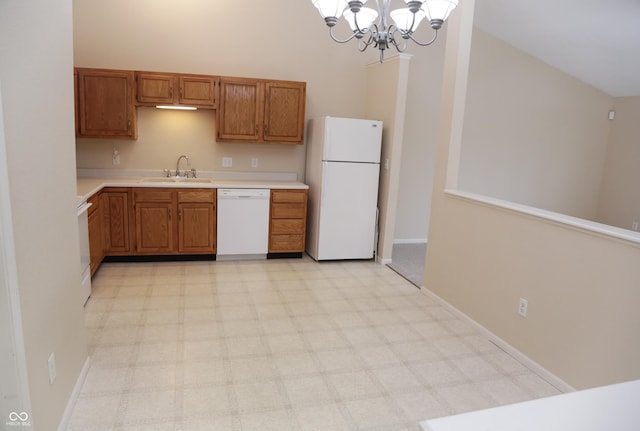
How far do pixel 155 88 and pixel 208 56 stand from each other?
740 mm

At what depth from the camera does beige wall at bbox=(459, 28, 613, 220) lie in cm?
581

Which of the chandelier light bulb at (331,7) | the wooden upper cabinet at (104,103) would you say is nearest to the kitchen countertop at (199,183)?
the wooden upper cabinet at (104,103)

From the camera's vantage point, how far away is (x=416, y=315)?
11.7ft

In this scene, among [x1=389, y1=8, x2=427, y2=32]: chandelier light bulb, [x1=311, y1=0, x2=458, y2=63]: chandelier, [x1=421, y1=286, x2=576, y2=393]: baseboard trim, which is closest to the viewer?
[x1=311, y1=0, x2=458, y2=63]: chandelier

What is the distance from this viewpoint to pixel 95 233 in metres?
3.94

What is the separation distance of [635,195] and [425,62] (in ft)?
11.9

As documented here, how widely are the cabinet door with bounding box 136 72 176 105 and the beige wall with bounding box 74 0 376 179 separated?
301 mm

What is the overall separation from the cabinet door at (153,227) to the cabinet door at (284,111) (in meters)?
1.38

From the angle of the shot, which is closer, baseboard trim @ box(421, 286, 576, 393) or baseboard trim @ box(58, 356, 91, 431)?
baseboard trim @ box(58, 356, 91, 431)

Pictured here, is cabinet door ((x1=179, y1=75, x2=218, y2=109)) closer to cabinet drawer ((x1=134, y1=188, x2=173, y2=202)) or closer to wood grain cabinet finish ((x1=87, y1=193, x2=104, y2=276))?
cabinet drawer ((x1=134, y1=188, x2=173, y2=202))

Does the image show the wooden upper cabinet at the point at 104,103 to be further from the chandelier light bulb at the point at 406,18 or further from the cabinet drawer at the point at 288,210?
the chandelier light bulb at the point at 406,18

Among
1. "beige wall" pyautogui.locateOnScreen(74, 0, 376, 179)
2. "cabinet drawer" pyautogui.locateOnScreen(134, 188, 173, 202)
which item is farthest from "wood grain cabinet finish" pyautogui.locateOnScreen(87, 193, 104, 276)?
"beige wall" pyautogui.locateOnScreen(74, 0, 376, 179)

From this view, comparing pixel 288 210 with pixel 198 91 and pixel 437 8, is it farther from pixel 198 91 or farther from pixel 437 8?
pixel 437 8

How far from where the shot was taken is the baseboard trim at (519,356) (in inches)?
101
